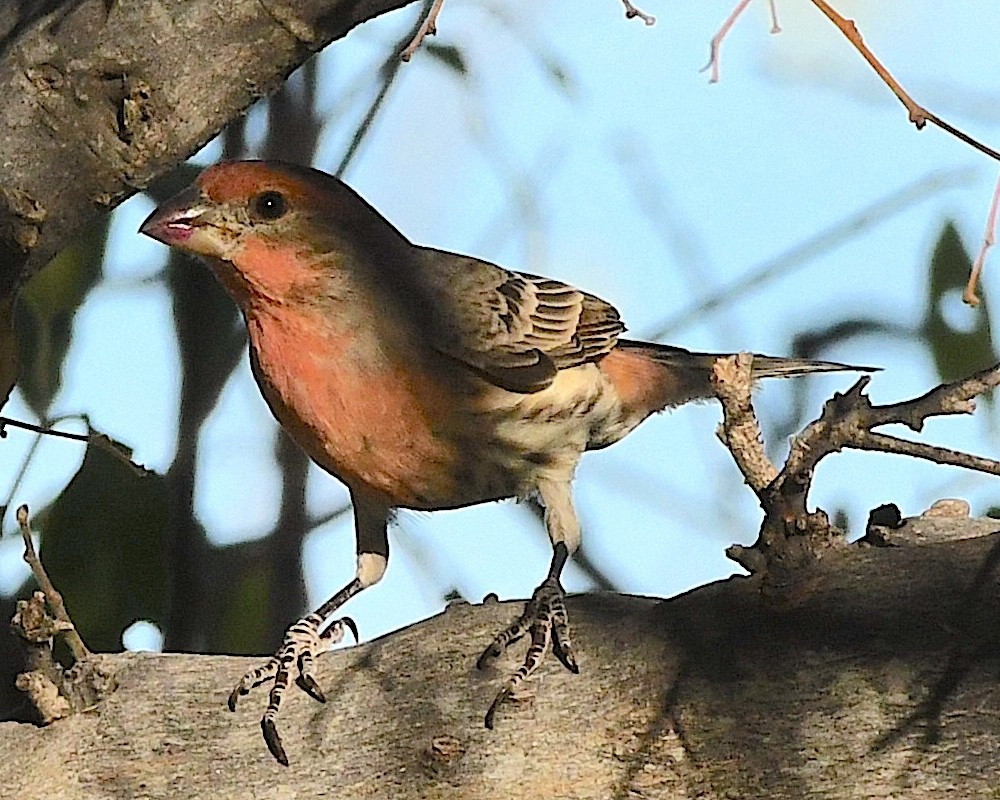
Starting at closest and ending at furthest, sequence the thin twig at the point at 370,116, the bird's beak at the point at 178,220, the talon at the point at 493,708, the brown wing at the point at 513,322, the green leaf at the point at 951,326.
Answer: the talon at the point at 493,708 → the bird's beak at the point at 178,220 → the brown wing at the point at 513,322 → the green leaf at the point at 951,326 → the thin twig at the point at 370,116

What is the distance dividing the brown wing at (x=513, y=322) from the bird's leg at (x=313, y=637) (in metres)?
0.19

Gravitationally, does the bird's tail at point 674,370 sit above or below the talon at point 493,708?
above

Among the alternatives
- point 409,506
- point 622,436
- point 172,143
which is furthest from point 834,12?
point 622,436

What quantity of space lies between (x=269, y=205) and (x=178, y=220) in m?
0.10

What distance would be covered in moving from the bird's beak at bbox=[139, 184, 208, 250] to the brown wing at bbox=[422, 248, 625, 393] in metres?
0.26

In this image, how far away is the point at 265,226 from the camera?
4.17 ft

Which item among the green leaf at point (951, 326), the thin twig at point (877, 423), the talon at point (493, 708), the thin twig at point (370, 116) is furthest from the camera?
the thin twig at point (370, 116)

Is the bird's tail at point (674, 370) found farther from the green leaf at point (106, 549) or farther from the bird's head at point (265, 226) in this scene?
the green leaf at point (106, 549)

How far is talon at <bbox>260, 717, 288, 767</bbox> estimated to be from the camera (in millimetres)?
892

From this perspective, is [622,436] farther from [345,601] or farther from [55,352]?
[55,352]

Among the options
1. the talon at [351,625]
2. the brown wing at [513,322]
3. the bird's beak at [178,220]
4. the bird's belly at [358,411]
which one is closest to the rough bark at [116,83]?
the bird's beak at [178,220]

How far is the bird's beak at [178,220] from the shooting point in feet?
3.94

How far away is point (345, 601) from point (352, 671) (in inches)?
17.5

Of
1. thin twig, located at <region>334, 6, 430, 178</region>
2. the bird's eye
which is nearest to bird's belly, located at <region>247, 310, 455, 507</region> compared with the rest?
the bird's eye
